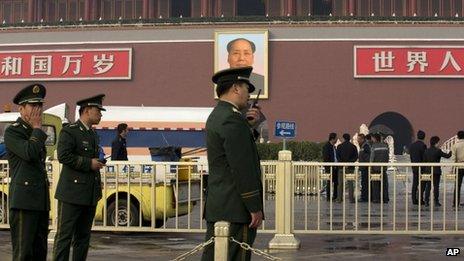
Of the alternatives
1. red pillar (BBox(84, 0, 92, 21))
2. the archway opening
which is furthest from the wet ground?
red pillar (BBox(84, 0, 92, 21))

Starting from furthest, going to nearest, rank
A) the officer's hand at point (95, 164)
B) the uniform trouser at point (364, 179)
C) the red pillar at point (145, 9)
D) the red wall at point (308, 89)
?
1. the red pillar at point (145, 9)
2. the red wall at point (308, 89)
3. the uniform trouser at point (364, 179)
4. the officer's hand at point (95, 164)

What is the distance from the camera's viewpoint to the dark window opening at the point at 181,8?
130ft

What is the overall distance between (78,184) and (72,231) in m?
0.40

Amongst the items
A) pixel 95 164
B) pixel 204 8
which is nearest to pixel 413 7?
pixel 204 8

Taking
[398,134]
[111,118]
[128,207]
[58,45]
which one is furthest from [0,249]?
[398,134]

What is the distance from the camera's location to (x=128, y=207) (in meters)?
11.0

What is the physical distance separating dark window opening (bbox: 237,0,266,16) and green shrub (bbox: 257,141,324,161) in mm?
11272

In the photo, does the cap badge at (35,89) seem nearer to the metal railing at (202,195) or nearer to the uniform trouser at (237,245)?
the uniform trouser at (237,245)

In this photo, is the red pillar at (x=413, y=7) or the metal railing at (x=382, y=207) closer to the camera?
the metal railing at (x=382, y=207)

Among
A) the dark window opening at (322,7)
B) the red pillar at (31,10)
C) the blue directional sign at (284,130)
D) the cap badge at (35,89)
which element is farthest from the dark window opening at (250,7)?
the cap badge at (35,89)

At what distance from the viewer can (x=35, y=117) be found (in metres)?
6.86

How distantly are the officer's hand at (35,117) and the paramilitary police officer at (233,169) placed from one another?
5.61 feet

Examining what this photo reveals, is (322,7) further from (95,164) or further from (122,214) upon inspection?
(95,164)

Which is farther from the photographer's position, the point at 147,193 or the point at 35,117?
the point at 147,193
